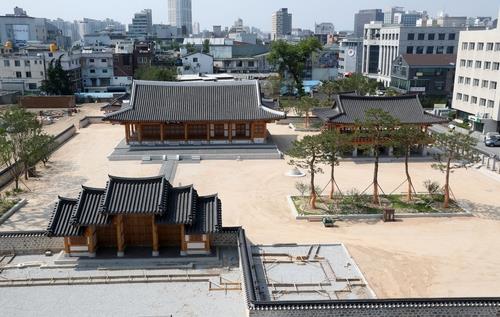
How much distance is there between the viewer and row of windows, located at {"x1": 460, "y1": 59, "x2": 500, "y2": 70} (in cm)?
4854

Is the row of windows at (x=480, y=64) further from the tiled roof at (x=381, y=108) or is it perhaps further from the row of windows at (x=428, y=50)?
the row of windows at (x=428, y=50)

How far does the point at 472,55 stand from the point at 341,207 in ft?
115

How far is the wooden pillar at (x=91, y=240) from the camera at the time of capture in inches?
806

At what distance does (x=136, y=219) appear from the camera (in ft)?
68.9

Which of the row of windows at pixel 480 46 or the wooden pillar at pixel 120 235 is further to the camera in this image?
the row of windows at pixel 480 46

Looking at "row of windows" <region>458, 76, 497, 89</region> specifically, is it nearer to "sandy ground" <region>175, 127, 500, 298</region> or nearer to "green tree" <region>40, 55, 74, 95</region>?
"sandy ground" <region>175, 127, 500, 298</region>

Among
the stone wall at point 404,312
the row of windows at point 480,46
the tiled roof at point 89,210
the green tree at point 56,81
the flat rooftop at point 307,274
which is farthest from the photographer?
the green tree at point 56,81

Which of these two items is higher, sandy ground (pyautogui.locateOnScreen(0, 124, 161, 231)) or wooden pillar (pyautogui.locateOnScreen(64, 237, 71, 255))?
wooden pillar (pyautogui.locateOnScreen(64, 237, 71, 255))

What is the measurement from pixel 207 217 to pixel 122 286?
15.1 ft

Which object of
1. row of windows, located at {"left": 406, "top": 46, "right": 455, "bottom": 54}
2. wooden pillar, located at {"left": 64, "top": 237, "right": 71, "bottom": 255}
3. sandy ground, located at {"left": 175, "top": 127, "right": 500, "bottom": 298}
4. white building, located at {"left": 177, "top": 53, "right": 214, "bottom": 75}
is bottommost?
sandy ground, located at {"left": 175, "top": 127, "right": 500, "bottom": 298}

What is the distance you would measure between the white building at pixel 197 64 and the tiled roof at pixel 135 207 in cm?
7400

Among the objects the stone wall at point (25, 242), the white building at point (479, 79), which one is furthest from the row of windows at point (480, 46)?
the stone wall at point (25, 242)

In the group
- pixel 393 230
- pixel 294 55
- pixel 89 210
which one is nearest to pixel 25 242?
pixel 89 210

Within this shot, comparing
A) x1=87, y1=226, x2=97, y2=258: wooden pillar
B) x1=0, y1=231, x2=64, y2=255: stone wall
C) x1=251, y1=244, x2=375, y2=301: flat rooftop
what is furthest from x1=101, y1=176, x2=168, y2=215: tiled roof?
x1=251, y1=244, x2=375, y2=301: flat rooftop
